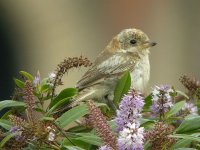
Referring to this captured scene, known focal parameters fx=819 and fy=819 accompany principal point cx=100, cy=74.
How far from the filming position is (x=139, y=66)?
6.35 meters

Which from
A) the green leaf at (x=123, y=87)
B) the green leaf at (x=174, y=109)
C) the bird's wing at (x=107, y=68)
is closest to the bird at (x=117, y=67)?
the bird's wing at (x=107, y=68)

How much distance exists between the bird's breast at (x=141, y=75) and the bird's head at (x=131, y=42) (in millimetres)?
134

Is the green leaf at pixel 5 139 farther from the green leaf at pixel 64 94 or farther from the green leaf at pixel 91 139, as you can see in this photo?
the green leaf at pixel 64 94

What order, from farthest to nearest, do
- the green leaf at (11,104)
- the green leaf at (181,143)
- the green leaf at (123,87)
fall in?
the green leaf at (123,87) → the green leaf at (11,104) → the green leaf at (181,143)

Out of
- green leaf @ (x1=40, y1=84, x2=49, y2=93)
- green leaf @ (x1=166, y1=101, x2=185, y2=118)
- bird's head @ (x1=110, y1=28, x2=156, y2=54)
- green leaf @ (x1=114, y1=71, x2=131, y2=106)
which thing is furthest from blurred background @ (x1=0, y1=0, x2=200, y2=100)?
green leaf @ (x1=166, y1=101, x2=185, y2=118)

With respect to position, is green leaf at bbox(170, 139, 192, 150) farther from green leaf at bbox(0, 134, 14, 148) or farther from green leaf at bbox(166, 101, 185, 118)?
green leaf at bbox(0, 134, 14, 148)

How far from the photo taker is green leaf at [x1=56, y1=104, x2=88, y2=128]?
320 cm

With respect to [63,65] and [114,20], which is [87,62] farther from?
[114,20]

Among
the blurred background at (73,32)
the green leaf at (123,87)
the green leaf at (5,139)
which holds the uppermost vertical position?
the blurred background at (73,32)

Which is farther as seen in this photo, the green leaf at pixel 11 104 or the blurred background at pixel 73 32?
the blurred background at pixel 73 32

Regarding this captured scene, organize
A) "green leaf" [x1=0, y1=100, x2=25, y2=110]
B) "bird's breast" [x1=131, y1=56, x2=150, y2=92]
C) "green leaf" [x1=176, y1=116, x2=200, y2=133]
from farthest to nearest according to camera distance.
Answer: "bird's breast" [x1=131, y1=56, x2=150, y2=92] → "green leaf" [x1=0, y1=100, x2=25, y2=110] → "green leaf" [x1=176, y1=116, x2=200, y2=133]

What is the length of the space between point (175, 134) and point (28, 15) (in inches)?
375

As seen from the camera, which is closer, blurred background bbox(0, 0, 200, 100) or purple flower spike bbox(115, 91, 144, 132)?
purple flower spike bbox(115, 91, 144, 132)

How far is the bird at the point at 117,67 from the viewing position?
18.2 ft
